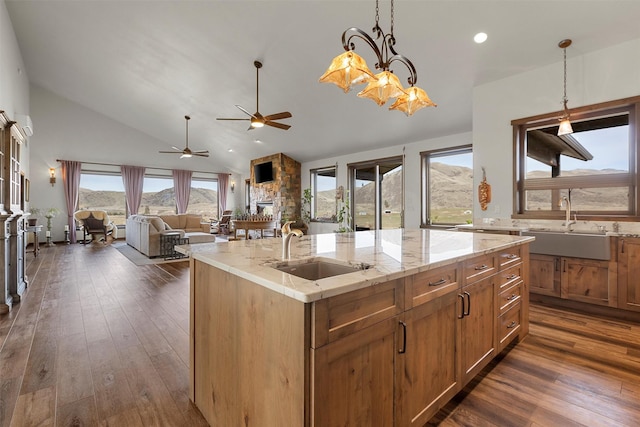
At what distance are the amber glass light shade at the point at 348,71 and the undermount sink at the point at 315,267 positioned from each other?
109 cm

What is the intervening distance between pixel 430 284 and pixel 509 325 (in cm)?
130

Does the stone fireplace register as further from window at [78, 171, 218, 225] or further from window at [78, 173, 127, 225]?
window at [78, 173, 127, 225]

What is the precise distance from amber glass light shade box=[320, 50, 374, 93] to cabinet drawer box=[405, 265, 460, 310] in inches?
46.7

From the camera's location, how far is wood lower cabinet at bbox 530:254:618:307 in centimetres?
297

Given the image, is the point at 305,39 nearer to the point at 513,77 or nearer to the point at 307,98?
the point at 307,98

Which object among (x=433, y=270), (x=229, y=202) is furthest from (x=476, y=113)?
(x=229, y=202)

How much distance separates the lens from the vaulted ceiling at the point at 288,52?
10.3ft

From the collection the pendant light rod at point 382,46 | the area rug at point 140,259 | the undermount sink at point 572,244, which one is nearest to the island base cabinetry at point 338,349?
the pendant light rod at point 382,46

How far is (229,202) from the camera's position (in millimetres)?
12086

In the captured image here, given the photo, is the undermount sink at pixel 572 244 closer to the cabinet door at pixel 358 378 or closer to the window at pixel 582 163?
the window at pixel 582 163

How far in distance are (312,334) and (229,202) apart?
11735 millimetres

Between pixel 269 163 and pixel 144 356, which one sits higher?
pixel 269 163

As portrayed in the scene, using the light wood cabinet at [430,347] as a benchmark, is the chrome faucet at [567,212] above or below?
above

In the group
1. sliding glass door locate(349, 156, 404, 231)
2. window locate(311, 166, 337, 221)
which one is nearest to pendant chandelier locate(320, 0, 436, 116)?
sliding glass door locate(349, 156, 404, 231)
